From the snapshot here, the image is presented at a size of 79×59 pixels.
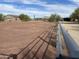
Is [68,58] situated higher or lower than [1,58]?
higher

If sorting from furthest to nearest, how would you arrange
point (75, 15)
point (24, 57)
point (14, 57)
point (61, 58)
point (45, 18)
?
point (45, 18) → point (75, 15) → point (24, 57) → point (14, 57) → point (61, 58)

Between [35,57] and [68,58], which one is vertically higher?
[68,58]

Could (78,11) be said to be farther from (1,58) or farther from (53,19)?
(1,58)

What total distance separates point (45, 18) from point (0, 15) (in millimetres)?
62388

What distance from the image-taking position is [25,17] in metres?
147

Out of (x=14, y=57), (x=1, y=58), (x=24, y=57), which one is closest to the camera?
(x=14, y=57)

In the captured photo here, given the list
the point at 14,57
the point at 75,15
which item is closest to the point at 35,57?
the point at 14,57

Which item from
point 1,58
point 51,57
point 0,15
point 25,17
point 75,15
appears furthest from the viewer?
point 25,17

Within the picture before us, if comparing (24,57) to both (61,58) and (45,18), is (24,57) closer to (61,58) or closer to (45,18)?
(61,58)

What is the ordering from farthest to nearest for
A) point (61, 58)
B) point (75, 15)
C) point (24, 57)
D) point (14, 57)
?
1. point (75, 15)
2. point (24, 57)
3. point (14, 57)
4. point (61, 58)

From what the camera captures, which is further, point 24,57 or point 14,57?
point 24,57

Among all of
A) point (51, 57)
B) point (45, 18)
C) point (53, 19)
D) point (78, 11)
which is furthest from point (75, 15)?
point (51, 57)

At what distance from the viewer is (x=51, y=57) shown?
1015cm

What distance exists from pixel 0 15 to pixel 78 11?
39.8 meters
